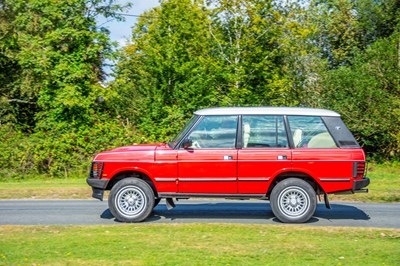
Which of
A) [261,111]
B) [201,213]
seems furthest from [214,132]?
[201,213]

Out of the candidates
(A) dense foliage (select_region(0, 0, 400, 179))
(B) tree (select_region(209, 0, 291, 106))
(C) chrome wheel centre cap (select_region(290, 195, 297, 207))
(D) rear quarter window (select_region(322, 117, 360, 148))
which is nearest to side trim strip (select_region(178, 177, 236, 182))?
(C) chrome wheel centre cap (select_region(290, 195, 297, 207))

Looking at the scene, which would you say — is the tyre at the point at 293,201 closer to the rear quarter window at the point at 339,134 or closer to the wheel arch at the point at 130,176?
the rear quarter window at the point at 339,134

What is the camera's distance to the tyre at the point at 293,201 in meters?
11.4

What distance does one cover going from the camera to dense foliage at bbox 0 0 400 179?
2419 cm

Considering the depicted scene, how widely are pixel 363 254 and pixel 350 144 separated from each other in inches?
131

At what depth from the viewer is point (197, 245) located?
9.19 meters

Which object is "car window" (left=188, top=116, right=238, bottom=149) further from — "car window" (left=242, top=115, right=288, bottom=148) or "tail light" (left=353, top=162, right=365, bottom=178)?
"tail light" (left=353, top=162, right=365, bottom=178)

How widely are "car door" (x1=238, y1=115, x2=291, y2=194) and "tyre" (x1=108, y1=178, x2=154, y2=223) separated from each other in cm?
178

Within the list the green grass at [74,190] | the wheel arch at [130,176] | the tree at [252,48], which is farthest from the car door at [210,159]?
the tree at [252,48]

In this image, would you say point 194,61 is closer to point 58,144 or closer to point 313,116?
point 58,144

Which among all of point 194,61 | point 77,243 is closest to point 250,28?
point 194,61

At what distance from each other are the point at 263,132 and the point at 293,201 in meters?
1.42

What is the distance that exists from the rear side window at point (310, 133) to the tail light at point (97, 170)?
3.72 m

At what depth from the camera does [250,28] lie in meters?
27.8
